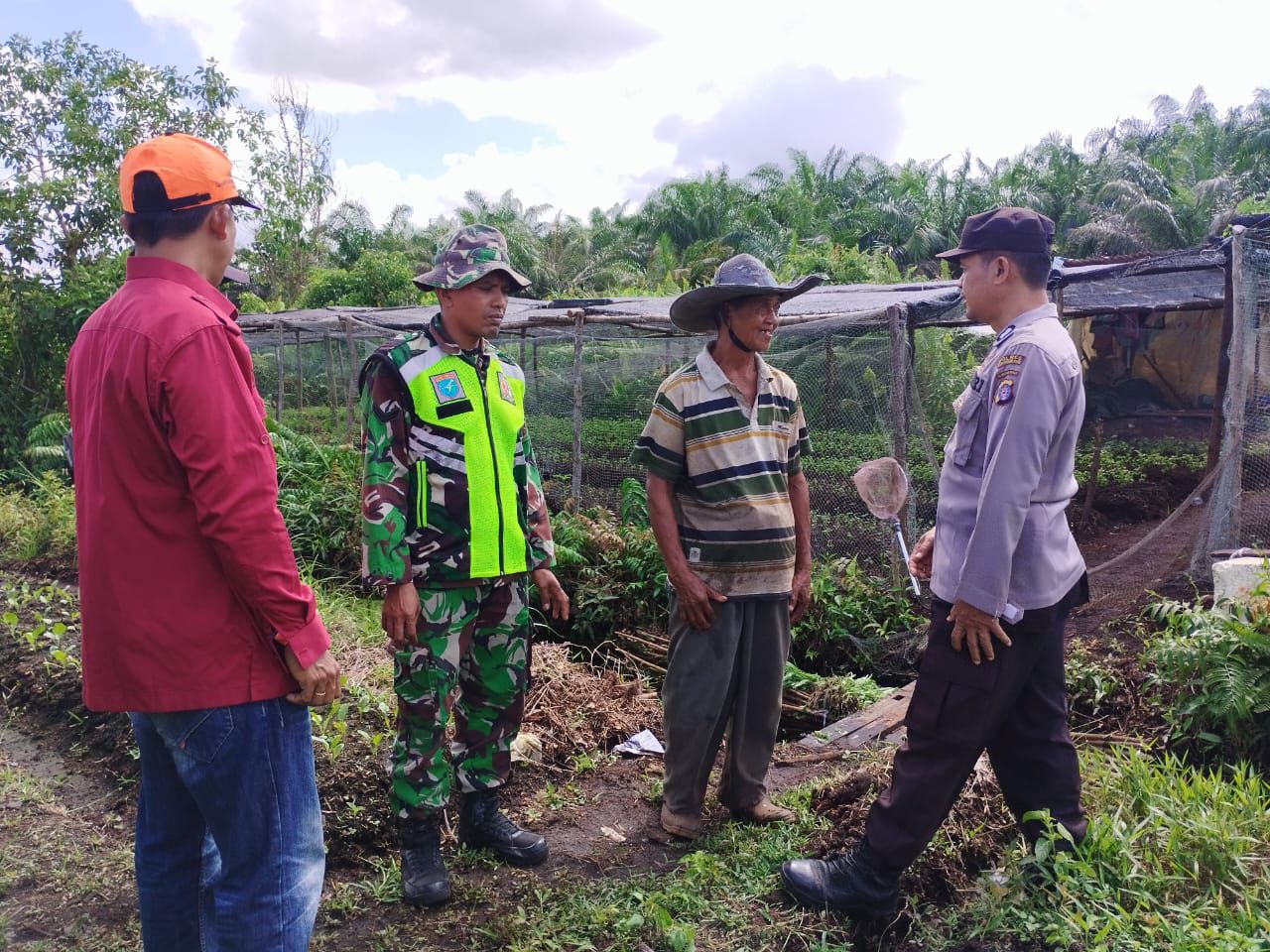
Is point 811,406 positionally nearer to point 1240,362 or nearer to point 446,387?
point 1240,362

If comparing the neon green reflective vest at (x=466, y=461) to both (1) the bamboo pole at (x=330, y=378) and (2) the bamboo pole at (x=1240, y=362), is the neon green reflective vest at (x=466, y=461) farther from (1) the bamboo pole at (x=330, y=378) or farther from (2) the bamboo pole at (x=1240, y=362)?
(1) the bamboo pole at (x=330, y=378)

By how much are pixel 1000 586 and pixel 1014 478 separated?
0.90 feet

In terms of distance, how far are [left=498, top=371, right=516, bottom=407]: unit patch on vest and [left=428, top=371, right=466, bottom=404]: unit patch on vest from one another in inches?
6.2

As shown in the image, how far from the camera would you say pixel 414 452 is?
2.92 meters

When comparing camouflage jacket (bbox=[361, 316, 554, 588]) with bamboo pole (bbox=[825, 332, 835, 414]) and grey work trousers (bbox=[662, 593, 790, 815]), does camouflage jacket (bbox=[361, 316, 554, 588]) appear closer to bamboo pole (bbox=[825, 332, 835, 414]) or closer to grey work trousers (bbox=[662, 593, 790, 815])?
grey work trousers (bbox=[662, 593, 790, 815])

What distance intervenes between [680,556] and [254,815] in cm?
169

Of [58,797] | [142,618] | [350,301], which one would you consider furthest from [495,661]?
[350,301]

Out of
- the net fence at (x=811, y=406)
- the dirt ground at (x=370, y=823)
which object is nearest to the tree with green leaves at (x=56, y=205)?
the net fence at (x=811, y=406)

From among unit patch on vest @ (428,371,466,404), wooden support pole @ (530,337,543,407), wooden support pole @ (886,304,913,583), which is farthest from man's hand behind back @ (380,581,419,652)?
wooden support pole @ (530,337,543,407)

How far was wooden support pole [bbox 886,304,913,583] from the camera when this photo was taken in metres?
5.77

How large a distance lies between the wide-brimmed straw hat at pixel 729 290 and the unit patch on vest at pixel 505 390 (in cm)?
65

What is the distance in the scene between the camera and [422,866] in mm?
2955

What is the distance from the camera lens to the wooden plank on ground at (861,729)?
13.5 ft

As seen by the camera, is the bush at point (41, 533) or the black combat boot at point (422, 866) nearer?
the black combat boot at point (422, 866)
